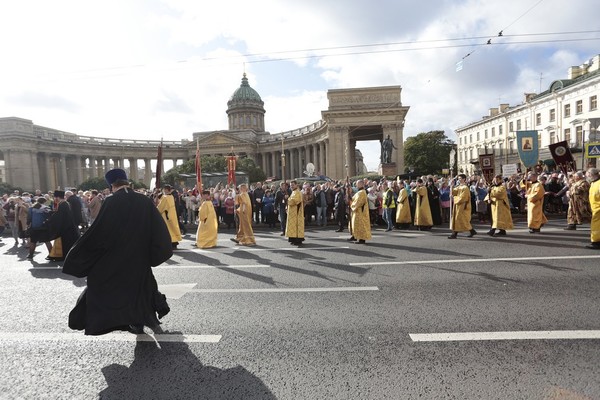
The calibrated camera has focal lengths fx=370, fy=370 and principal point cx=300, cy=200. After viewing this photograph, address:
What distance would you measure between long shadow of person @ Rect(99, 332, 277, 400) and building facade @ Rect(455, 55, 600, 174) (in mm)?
35419

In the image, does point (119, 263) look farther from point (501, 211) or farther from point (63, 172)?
point (63, 172)

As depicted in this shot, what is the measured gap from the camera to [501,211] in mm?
11914

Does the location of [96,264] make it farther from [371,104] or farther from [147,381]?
[371,104]

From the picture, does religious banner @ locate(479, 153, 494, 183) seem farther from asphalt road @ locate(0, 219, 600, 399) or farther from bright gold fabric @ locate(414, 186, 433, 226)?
asphalt road @ locate(0, 219, 600, 399)

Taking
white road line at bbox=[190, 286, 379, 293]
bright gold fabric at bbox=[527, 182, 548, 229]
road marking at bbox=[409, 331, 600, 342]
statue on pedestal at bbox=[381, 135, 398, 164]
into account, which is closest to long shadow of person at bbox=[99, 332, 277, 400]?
road marking at bbox=[409, 331, 600, 342]

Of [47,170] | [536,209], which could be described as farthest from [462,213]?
[47,170]

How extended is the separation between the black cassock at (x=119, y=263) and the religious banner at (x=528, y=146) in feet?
68.8

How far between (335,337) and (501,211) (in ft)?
32.5

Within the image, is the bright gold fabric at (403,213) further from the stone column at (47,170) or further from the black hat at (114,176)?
the stone column at (47,170)

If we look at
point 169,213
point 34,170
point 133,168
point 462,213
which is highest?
point 133,168

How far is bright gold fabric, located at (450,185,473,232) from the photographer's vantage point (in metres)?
11.7

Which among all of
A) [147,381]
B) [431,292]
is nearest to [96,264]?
[147,381]

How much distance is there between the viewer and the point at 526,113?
56.4 meters

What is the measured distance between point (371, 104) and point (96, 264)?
5379 centimetres
